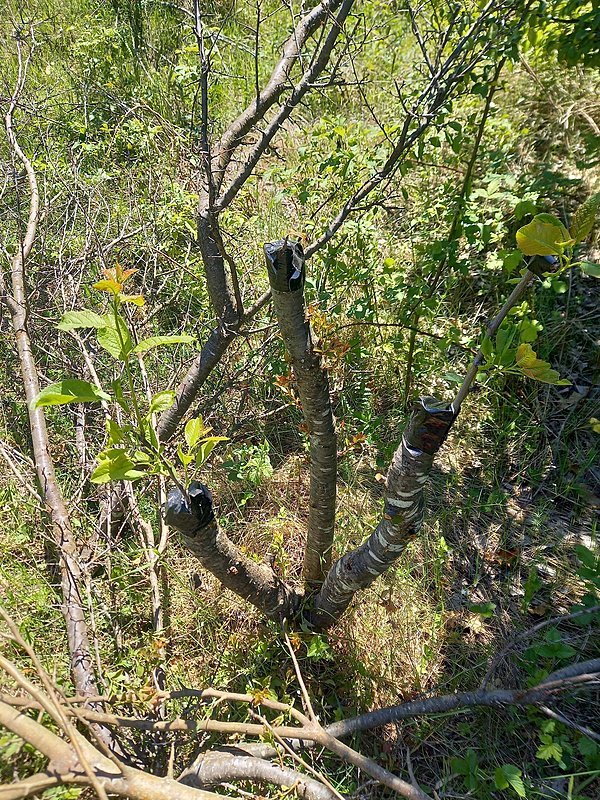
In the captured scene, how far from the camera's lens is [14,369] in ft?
9.66

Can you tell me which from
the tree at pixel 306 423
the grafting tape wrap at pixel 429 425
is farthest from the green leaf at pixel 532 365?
the grafting tape wrap at pixel 429 425

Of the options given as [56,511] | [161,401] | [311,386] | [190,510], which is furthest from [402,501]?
[56,511]

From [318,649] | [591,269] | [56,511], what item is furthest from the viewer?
[56,511]

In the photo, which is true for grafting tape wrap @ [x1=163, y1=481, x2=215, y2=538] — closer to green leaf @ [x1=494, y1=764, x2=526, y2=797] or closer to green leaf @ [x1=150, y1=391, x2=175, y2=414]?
green leaf @ [x1=150, y1=391, x2=175, y2=414]

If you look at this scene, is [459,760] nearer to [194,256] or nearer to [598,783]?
[598,783]

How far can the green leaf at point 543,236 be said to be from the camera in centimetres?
87

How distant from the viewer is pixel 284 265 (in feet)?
3.56

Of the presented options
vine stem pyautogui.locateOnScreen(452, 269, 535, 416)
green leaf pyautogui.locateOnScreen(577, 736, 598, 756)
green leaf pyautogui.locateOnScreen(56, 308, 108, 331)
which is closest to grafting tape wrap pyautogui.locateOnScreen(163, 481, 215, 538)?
green leaf pyautogui.locateOnScreen(56, 308, 108, 331)

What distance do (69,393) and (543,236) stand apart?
0.95 meters

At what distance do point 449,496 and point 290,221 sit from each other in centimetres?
220

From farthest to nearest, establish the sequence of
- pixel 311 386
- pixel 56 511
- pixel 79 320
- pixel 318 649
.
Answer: pixel 56 511 < pixel 318 649 < pixel 311 386 < pixel 79 320

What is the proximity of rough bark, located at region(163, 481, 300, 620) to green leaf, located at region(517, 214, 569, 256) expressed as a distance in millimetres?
916

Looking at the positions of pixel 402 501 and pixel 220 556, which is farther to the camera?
pixel 220 556

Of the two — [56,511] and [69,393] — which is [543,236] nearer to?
[69,393]
